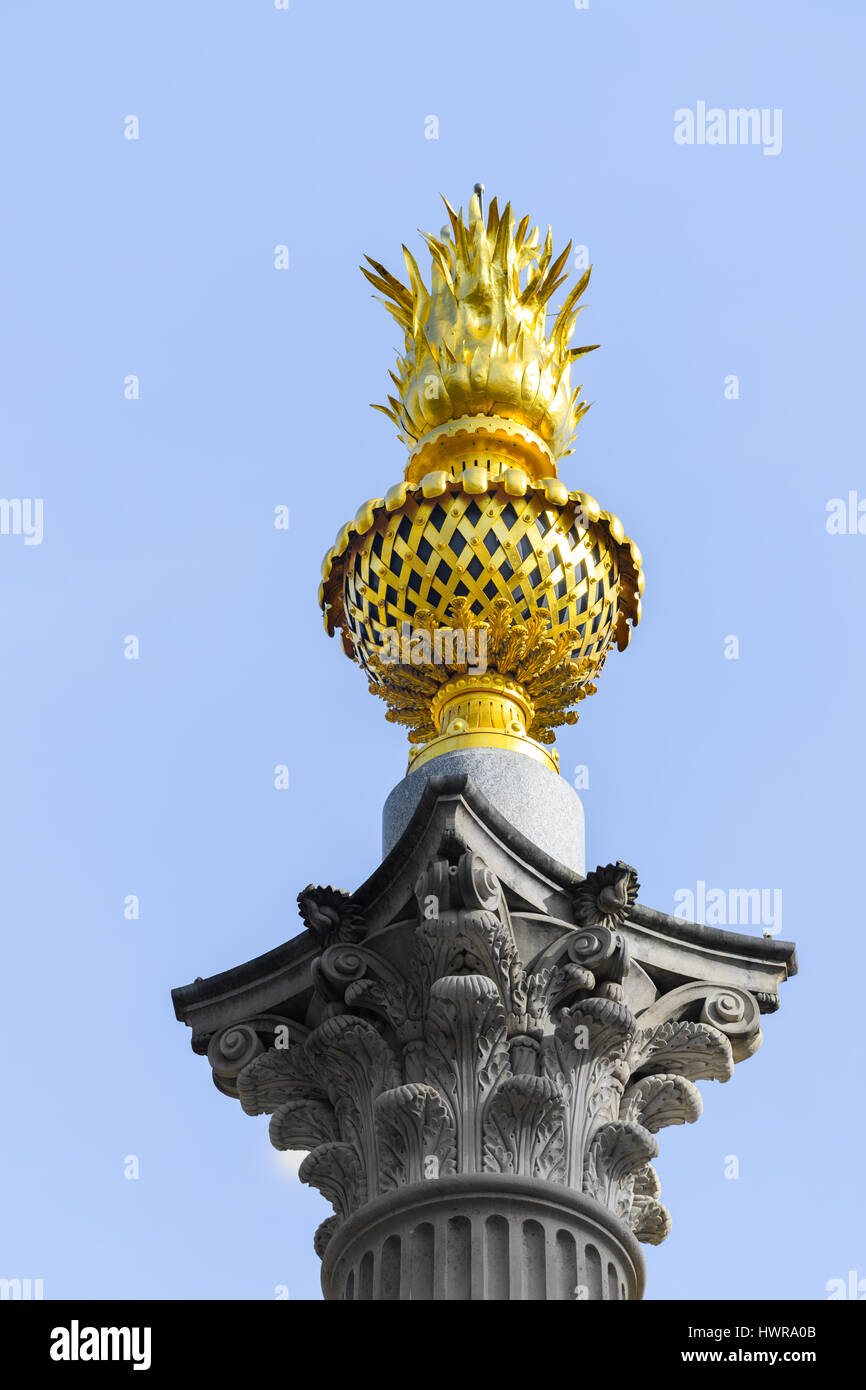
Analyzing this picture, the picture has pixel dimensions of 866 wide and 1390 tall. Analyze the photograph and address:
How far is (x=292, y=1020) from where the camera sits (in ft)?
68.3

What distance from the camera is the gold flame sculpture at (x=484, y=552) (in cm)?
2386

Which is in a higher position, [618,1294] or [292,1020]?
[292,1020]

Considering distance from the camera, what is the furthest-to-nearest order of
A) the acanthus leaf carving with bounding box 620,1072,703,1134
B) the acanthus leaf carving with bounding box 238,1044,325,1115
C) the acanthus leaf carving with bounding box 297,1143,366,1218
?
the acanthus leaf carving with bounding box 238,1044,325,1115, the acanthus leaf carving with bounding box 620,1072,703,1134, the acanthus leaf carving with bounding box 297,1143,366,1218

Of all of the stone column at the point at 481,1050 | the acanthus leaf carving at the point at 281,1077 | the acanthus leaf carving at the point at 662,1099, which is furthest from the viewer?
the acanthus leaf carving at the point at 281,1077

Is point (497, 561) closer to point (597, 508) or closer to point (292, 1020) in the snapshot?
point (597, 508)

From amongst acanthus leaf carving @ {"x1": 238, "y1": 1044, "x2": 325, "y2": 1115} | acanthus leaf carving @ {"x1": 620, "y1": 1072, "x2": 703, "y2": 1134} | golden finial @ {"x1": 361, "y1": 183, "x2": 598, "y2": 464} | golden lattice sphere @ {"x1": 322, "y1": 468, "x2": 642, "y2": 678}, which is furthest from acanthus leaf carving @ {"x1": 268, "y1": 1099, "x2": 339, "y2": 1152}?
golden finial @ {"x1": 361, "y1": 183, "x2": 598, "y2": 464}

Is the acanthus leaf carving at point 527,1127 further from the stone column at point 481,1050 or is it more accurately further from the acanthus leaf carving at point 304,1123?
the acanthus leaf carving at point 304,1123

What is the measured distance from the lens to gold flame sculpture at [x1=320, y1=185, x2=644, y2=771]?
23.9m

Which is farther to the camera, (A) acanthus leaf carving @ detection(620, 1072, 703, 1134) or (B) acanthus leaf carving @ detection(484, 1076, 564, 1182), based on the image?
(A) acanthus leaf carving @ detection(620, 1072, 703, 1134)

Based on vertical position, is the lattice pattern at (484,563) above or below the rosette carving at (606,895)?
above

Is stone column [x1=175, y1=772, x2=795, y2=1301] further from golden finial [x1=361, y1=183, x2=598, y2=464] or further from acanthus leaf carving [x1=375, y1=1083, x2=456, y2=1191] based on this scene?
golden finial [x1=361, y1=183, x2=598, y2=464]

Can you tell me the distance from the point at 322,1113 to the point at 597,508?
325 inches
